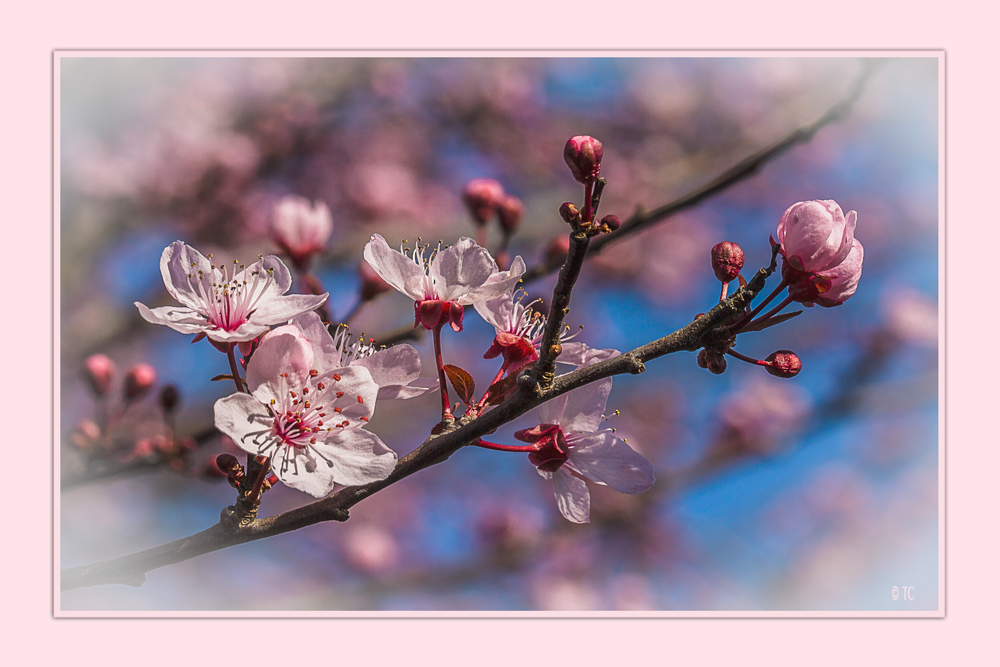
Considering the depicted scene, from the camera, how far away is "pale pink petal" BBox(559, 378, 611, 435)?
92 centimetres

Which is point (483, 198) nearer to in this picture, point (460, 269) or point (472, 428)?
point (460, 269)

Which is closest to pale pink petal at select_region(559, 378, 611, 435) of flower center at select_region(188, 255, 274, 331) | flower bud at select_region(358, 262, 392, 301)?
flower center at select_region(188, 255, 274, 331)

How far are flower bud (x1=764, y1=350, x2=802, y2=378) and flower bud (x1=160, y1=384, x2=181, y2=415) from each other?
47.0 inches

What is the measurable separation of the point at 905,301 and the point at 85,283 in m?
2.61

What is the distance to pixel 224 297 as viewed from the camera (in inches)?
33.6

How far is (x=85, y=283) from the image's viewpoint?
2.04 meters

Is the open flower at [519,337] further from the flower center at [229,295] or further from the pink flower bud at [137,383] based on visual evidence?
the pink flower bud at [137,383]

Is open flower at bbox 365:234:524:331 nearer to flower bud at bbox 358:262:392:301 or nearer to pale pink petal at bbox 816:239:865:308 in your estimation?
pale pink petal at bbox 816:239:865:308

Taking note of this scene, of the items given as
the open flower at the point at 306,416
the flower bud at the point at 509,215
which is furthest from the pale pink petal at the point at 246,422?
the flower bud at the point at 509,215

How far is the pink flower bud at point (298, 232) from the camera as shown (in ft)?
4.79

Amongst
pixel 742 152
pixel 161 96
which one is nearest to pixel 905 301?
pixel 742 152

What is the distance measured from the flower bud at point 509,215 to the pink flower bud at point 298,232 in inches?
15.8
